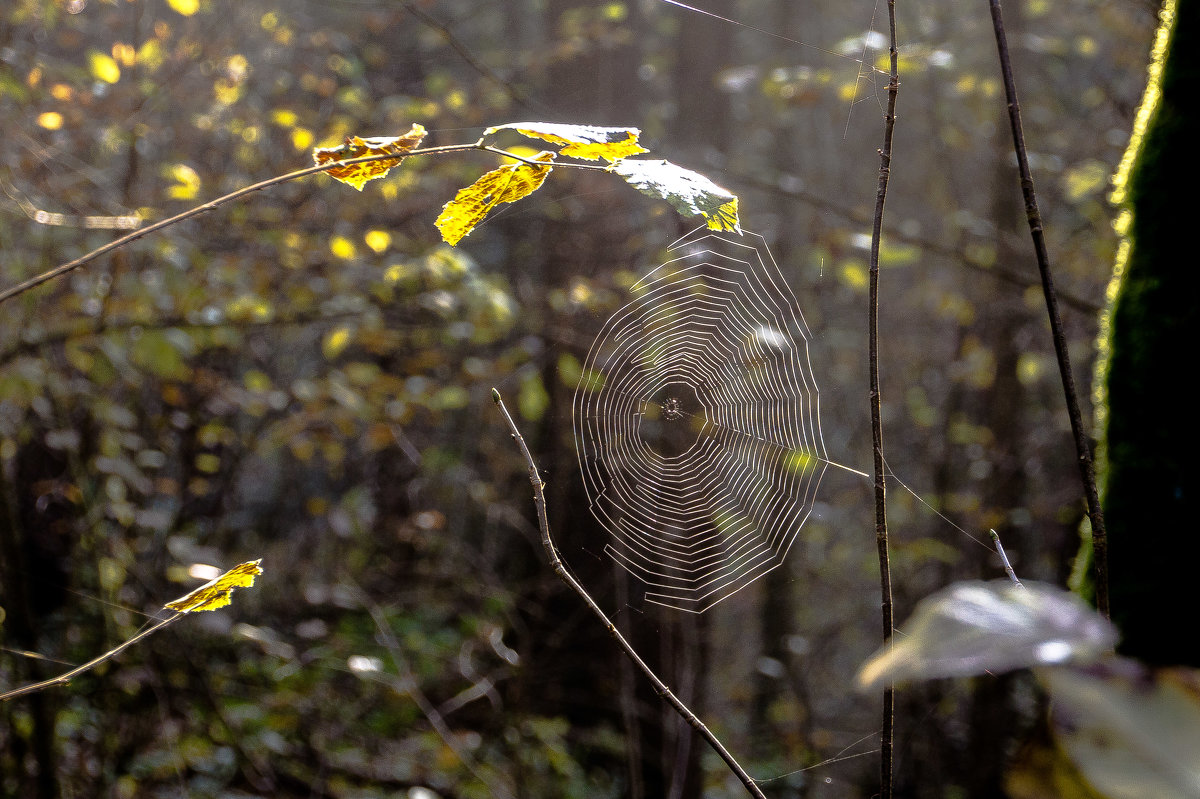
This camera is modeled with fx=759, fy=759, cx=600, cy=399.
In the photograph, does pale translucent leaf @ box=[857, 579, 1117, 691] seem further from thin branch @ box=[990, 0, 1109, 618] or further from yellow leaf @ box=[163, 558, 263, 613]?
yellow leaf @ box=[163, 558, 263, 613]

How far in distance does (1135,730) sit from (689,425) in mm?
2926

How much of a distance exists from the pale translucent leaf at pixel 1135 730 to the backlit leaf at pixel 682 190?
0.54 meters

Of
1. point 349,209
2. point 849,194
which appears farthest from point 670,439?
point 849,194

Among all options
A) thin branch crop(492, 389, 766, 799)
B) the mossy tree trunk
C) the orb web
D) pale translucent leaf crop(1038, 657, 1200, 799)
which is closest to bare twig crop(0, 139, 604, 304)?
thin branch crop(492, 389, 766, 799)

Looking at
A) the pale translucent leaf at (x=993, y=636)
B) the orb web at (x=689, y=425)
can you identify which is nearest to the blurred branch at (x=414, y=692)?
the orb web at (x=689, y=425)

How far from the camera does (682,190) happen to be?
0.79 metres

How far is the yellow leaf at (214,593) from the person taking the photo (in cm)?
82

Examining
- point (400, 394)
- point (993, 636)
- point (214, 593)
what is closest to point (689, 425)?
point (400, 394)

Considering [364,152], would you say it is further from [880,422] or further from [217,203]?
[880,422]

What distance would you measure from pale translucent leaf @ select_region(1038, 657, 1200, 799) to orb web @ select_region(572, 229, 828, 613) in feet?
7.66

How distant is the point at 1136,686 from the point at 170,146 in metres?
5.07

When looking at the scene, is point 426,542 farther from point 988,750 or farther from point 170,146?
point 988,750

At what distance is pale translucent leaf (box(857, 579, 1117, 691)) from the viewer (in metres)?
0.27

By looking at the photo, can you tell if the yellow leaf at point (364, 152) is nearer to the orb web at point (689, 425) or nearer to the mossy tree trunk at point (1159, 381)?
the mossy tree trunk at point (1159, 381)
